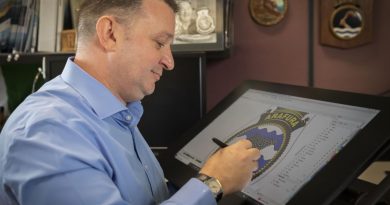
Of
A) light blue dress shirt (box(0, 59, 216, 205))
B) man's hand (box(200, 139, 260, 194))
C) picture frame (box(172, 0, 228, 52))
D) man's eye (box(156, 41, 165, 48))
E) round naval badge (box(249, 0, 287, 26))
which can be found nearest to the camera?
light blue dress shirt (box(0, 59, 216, 205))

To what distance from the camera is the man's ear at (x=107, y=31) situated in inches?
30.4

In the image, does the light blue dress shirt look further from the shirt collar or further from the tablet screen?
the tablet screen

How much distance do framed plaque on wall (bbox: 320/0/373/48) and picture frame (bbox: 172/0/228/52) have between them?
40 centimetres

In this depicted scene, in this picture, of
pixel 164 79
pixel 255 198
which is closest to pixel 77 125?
pixel 255 198

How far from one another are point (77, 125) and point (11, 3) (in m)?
1.15

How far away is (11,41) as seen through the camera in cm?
154

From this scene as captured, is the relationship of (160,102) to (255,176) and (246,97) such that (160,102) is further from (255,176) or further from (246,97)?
(255,176)

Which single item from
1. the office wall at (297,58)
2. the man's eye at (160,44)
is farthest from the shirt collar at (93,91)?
the office wall at (297,58)

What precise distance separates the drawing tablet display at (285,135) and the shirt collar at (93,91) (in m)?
0.27

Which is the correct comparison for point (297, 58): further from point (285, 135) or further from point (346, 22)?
point (285, 135)

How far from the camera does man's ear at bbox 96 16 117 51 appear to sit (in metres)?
0.77

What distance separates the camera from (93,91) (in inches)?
30.3

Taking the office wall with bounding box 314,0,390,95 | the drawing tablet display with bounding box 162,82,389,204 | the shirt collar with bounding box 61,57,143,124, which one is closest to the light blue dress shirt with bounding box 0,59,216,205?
the shirt collar with bounding box 61,57,143,124

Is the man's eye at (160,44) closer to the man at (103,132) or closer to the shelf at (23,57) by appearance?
the man at (103,132)
